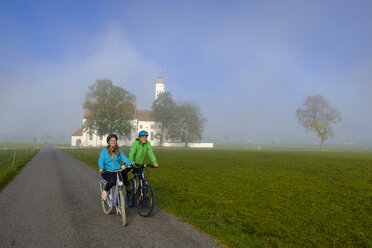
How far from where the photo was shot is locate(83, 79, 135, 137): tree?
189 feet

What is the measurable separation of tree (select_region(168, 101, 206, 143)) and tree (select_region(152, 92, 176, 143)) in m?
1.31

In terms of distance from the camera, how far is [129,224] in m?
5.89

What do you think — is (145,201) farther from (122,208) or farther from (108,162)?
(108,162)

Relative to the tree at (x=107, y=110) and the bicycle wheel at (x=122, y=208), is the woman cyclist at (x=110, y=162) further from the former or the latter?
the tree at (x=107, y=110)

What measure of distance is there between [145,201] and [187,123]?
7408cm

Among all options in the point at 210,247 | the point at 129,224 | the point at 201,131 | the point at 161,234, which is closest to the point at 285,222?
the point at 210,247

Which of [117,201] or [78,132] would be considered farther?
[78,132]

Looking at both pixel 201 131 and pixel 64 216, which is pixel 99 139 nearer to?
pixel 201 131

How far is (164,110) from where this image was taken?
78.8 m

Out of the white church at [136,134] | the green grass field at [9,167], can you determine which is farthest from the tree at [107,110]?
the green grass field at [9,167]

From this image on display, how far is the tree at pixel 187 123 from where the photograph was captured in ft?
257

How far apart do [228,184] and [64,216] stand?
736cm

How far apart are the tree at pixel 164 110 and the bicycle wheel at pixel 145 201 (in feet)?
235

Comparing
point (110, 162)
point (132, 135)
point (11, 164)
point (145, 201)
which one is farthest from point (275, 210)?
point (132, 135)
